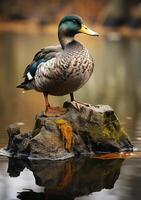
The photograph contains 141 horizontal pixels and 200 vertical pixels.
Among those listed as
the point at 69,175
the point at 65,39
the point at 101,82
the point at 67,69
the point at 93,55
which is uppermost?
the point at 93,55

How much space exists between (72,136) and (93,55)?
77.4ft

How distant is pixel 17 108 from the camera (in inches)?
562

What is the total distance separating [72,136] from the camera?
884cm

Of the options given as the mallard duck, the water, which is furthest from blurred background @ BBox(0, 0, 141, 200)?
the mallard duck

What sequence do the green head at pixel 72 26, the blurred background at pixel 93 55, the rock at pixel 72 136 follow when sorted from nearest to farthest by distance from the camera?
the rock at pixel 72 136 < the green head at pixel 72 26 < the blurred background at pixel 93 55

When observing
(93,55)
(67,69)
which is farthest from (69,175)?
(93,55)

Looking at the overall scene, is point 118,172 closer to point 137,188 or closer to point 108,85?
point 137,188

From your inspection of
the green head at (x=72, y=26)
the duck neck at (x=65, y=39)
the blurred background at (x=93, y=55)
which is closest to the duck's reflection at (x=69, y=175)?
the duck neck at (x=65, y=39)

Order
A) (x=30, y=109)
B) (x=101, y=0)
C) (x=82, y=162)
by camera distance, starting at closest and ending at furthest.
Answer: (x=82, y=162) → (x=30, y=109) → (x=101, y=0)

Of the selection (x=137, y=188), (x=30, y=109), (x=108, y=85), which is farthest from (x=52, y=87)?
(x=108, y=85)

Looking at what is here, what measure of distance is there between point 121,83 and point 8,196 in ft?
45.7

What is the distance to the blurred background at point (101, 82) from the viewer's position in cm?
761

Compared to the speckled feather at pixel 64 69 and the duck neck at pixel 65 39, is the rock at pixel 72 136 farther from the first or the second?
the duck neck at pixel 65 39

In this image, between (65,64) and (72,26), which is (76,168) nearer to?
(65,64)
